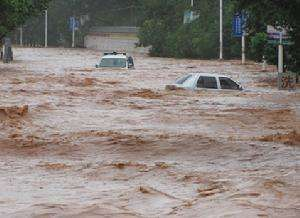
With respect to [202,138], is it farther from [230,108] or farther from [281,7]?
[230,108]

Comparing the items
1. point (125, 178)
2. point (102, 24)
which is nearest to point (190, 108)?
point (125, 178)

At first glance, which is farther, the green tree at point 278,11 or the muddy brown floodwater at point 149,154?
the green tree at point 278,11

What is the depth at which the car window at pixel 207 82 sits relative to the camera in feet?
84.9

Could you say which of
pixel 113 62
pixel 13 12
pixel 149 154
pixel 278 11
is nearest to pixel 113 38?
pixel 13 12

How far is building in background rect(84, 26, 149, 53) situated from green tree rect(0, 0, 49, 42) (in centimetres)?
4566

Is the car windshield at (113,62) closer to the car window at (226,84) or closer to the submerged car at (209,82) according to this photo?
the submerged car at (209,82)

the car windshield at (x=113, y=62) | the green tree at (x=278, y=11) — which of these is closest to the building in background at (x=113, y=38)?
the car windshield at (x=113, y=62)

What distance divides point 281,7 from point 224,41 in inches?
2055

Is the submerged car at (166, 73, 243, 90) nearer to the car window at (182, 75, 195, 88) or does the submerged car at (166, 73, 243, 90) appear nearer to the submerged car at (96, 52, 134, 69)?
the car window at (182, 75, 195, 88)

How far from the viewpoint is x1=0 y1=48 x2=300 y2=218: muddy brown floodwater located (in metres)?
9.11

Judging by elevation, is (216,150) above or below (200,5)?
below

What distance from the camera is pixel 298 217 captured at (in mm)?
8211

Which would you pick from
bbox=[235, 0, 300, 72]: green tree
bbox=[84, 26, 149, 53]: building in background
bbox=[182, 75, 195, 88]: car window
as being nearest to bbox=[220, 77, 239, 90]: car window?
bbox=[182, 75, 195, 88]: car window

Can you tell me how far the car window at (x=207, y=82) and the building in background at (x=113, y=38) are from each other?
5887cm
